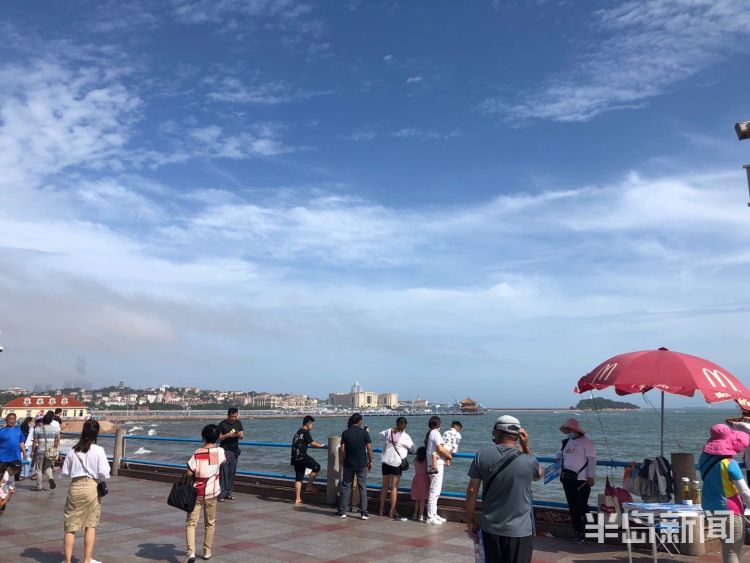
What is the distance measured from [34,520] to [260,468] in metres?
25.1

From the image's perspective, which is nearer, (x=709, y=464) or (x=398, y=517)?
(x=709, y=464)

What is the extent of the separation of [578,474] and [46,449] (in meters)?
11.1

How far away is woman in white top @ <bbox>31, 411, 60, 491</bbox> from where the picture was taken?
1284 cm

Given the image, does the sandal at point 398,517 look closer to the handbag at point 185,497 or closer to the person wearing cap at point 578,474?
the person wearing cap at point 578,474

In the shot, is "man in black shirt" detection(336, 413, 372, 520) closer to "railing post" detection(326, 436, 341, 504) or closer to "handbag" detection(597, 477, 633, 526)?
"railing post" detection(326, 436, 341, 504)

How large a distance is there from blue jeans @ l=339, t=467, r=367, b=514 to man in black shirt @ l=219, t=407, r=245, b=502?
2438 millimetres

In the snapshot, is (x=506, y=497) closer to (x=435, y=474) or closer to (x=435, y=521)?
(x=435, y=474)

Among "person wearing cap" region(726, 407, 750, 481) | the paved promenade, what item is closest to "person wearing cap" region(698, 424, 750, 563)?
the paved promenade

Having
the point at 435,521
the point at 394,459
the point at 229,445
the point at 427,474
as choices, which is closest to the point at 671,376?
the point at 427,474

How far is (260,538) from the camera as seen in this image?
8312 mm

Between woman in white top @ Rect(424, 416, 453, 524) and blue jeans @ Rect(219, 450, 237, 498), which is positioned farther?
blue jeans @ Rect(219, 450, 237, 498)

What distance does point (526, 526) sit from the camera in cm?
441

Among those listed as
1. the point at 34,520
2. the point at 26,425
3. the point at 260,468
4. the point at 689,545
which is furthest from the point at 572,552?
the point at 260,468

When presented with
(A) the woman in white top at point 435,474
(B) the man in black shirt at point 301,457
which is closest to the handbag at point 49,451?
(B) the man in black shirt at point 301,457
